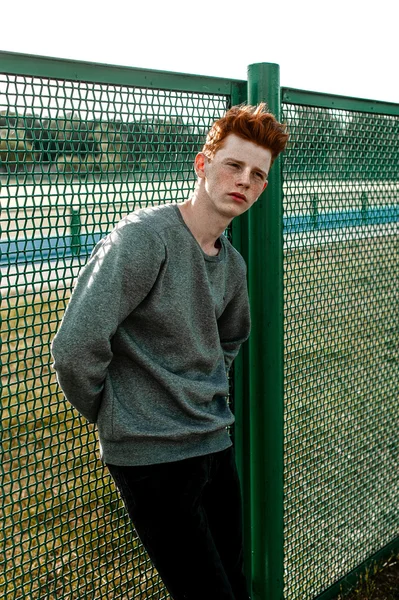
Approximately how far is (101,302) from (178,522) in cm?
72

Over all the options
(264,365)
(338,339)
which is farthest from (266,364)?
(338,339)

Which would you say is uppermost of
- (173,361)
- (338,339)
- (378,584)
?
(173,361)

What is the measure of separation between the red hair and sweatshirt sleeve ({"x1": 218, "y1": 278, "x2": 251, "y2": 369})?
471 mm

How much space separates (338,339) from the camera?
3.50m

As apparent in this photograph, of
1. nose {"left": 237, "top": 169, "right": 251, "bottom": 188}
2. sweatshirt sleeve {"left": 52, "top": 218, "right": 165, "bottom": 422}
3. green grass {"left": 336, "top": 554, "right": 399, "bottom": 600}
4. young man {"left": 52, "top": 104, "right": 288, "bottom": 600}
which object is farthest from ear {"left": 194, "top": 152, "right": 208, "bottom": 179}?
green grass {"left": 336, "top": 554, "right": 399, "bottom": 600}

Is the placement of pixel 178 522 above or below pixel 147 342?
below

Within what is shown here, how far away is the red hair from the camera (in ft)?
7.26

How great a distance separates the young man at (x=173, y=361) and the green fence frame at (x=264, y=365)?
55 centimetres

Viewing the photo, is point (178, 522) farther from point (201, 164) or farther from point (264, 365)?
point (201, 164)

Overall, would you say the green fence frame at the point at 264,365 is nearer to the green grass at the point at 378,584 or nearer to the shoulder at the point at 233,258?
the shoulder at the point at 233,258

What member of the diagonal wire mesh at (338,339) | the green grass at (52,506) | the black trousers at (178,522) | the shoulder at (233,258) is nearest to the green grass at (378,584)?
the diagonal wire mesh at (338,339)

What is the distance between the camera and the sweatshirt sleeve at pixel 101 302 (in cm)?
192

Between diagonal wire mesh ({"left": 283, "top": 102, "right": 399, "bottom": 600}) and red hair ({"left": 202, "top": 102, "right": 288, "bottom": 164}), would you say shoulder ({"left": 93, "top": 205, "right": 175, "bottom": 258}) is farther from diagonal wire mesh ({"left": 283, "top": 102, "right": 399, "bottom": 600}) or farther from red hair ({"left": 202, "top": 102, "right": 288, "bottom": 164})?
diagonal wire mesh ({"left": 283, "top": 102, "right": 399, "bottom": 600})

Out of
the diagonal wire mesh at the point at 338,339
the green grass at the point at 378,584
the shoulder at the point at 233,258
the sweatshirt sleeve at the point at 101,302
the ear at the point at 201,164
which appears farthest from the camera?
the green grass at the point at 378,584
